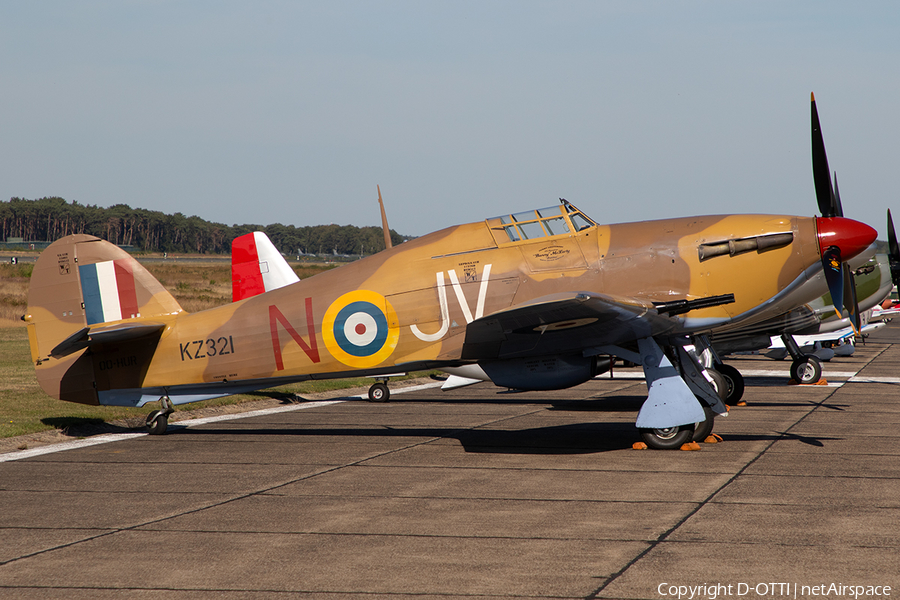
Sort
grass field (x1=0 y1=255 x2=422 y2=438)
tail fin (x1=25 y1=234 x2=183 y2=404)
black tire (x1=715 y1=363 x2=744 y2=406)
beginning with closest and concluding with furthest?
1. tail fin (x1=25 y1=234 x2=183 y2=404)
2. grass field (x1=0 y1=255 x2=422 y2=438)
3. black tire (x1=715 y1=363 x2=744 y2=406)

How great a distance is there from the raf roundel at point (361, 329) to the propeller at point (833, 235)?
18.7ft

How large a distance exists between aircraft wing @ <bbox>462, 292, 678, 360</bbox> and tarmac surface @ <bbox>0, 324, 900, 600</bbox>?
4.67ft

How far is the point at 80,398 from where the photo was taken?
12.4 metres

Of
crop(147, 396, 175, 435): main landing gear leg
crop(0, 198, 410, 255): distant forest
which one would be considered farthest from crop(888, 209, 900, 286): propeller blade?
crop(0, 198, 410, 255): distant forest

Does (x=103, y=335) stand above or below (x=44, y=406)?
above

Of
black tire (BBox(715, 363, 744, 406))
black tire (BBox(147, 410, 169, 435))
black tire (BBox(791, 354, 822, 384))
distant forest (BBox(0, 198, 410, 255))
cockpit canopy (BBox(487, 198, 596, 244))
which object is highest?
distant forest (BBox(0, 198, 410, 255))

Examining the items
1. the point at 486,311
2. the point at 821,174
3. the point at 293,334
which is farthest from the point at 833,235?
the point at 293,334

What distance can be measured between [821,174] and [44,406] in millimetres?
13289

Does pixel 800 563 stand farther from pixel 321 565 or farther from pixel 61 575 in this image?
pixel 61 575

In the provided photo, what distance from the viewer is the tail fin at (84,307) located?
12.4m

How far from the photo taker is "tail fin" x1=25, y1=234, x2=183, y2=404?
488 inches

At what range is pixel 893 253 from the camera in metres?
21.6

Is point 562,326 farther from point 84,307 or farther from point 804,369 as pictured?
point 804,369

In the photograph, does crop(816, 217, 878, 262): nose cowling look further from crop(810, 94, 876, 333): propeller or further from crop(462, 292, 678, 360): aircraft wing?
crop(462, 292, 678, 360): aircraft wing
